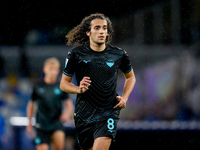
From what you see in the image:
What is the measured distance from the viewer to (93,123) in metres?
3.88

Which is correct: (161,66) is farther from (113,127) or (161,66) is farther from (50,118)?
(113,127)

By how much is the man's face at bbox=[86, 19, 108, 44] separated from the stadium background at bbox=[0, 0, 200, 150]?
16.5ft

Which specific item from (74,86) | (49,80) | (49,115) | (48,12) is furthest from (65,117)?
(48,12)

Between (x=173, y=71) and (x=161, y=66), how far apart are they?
357 mm

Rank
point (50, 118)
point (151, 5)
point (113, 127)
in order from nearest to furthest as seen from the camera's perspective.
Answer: point (113, 127), point (50, 118), point (151, 5)

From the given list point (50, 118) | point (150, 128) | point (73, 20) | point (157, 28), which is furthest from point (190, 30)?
point (50, 118)

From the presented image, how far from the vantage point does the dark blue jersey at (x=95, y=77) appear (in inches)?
153

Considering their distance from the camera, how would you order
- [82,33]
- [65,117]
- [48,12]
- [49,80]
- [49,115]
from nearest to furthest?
[82,33] < [65,117] < [49,115] < [49,80] < [48,12]

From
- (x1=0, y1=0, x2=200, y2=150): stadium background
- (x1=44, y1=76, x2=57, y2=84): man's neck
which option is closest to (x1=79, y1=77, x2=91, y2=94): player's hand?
(x1=44, y1=76, x2=57, y2=84): man's neck

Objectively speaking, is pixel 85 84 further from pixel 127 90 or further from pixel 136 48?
pixel 136 48

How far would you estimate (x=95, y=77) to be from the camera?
12.8 feet

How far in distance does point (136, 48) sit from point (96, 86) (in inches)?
261

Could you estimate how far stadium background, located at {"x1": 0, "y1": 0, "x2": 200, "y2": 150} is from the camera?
9.59 meters

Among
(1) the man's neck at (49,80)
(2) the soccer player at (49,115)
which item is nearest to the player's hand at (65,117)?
(2) the soccer player at (49,115)
